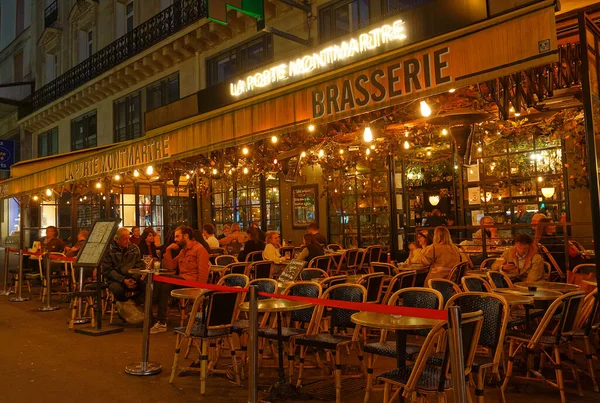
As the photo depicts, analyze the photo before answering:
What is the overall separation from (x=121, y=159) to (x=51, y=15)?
2327cm

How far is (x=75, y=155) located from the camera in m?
12.5

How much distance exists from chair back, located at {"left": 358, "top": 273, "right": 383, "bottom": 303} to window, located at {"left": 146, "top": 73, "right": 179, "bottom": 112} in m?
14.8

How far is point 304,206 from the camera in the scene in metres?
17.2

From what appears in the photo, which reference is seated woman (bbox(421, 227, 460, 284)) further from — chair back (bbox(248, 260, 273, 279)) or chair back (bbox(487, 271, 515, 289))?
chair back (bbox(248, 260, 273, 279))

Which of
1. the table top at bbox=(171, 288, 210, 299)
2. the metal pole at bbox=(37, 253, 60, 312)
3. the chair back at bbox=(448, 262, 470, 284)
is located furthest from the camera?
the metal pole at bbox=(37, 253, 60, 312)

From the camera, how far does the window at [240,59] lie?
16891mm

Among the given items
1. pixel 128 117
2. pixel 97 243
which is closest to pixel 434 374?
pixel 97 243

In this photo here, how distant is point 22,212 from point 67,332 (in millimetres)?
7527

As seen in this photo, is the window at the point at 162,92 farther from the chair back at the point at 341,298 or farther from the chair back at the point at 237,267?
the chair back at the point at 341,298

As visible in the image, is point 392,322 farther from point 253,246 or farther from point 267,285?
point 253,246

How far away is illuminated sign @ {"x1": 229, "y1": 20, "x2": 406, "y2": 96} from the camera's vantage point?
5.73m

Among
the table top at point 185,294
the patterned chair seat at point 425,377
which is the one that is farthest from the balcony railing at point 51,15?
the patterned chair seat at point 425,377

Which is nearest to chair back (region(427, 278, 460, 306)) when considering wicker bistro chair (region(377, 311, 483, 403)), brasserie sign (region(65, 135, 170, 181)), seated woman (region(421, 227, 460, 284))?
wicker bistro chair (region(377, 311, 483, 403))

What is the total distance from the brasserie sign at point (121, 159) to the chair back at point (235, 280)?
2.74 meters
